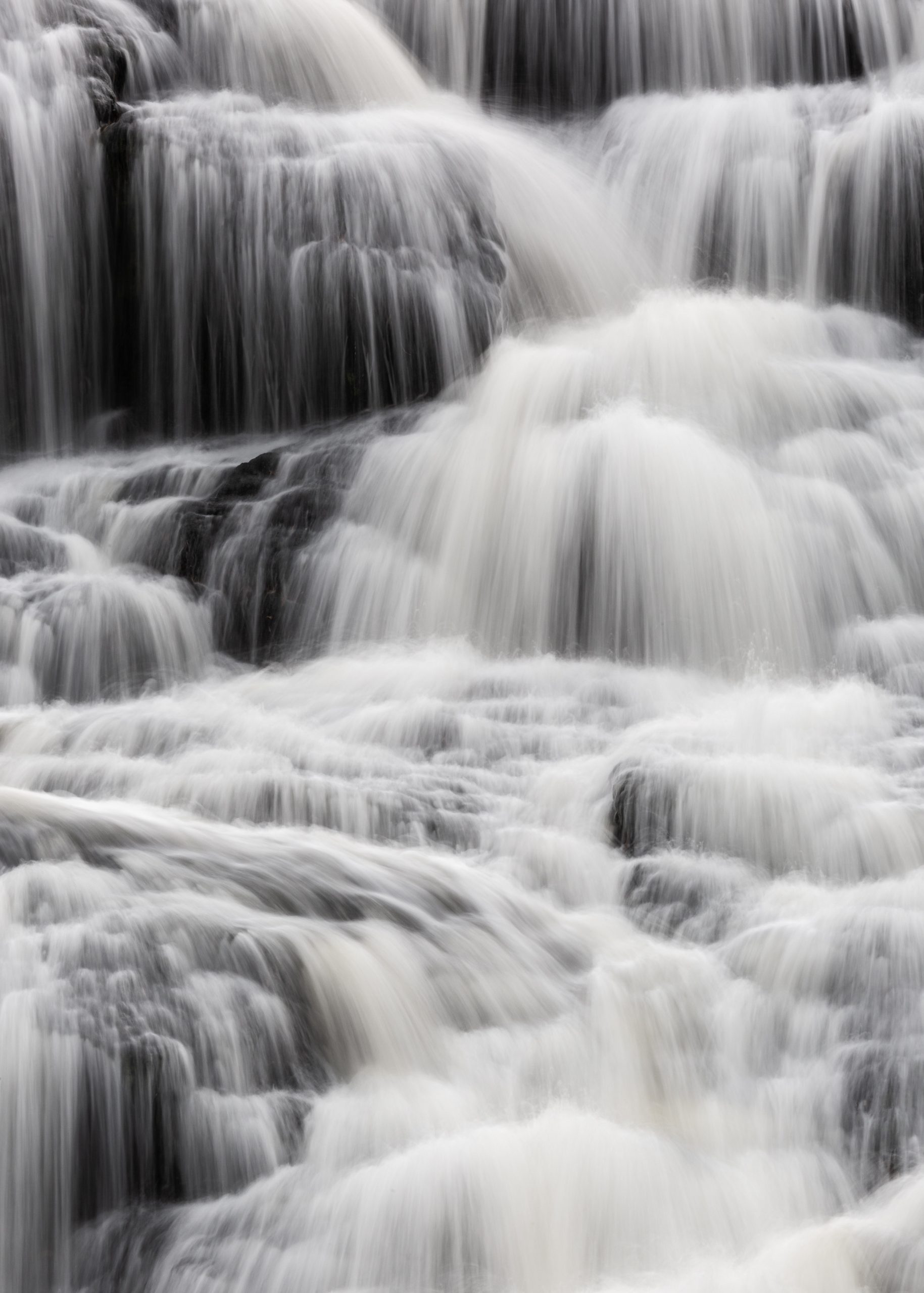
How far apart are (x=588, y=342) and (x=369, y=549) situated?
237 cm

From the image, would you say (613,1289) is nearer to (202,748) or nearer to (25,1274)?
(25,1274)

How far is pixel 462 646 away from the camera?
8164 millimetres

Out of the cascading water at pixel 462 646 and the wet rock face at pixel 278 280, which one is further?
the wet rock face at pixel 278 280

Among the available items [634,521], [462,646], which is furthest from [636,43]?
[462,646]

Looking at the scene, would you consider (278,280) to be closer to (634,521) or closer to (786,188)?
(634,521)

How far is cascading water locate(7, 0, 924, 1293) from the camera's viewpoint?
4.36 meters

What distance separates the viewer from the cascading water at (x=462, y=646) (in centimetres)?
436

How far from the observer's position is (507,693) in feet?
24.7

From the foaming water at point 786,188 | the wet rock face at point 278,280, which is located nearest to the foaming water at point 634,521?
the wet rock face at point 278,280

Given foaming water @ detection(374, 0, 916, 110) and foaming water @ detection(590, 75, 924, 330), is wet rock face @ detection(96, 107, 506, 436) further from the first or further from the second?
foaming water @ detection(374, 0, 916, 110)

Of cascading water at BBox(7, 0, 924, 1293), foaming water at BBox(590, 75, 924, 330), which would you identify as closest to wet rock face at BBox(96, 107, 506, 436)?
cascading water at BBox(7, 0, 924, 1293)

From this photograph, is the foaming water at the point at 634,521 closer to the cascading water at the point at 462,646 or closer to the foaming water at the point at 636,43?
the cascading water at the point at 462,646

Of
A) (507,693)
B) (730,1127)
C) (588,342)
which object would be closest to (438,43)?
(588,342)

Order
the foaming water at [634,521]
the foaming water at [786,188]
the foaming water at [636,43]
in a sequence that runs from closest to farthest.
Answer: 1. the foaming water at [634,521]
2. the foaming water at [786,188]
3. the foaming water at [636,43]
